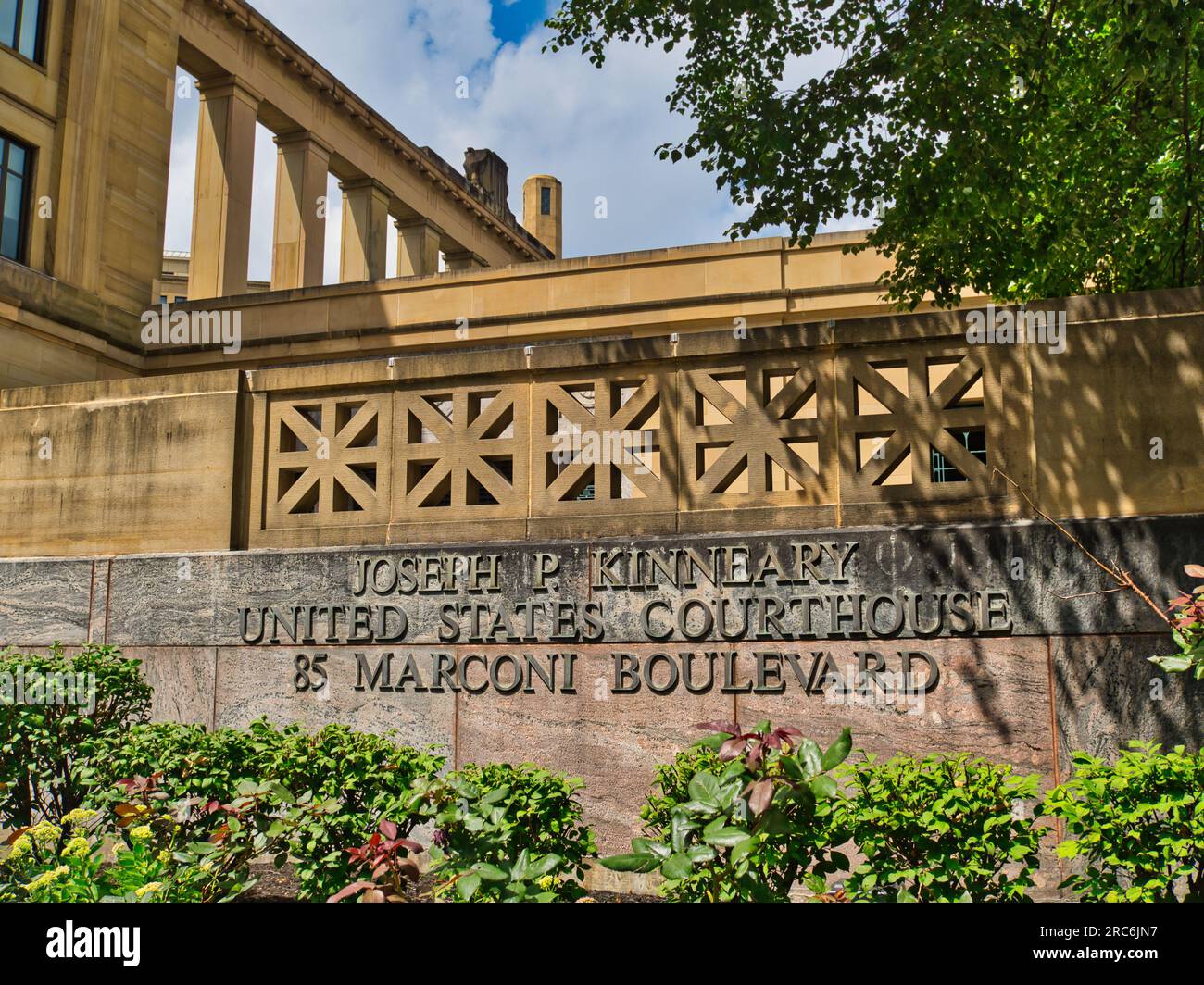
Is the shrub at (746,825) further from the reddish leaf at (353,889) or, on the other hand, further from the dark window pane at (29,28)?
the dark window pane at (29,28)

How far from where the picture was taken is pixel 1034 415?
670 centimetres

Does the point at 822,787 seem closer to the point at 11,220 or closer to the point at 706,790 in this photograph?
the point at 706,790

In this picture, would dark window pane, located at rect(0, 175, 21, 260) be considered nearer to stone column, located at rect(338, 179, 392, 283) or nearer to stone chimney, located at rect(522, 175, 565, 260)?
stone column, located at rect(338, 179, 392, 283)

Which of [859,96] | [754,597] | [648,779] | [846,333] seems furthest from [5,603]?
[859,96]

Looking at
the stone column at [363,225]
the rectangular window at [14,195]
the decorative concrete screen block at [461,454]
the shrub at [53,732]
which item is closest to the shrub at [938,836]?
the decorative concrete screen block at [461,454]

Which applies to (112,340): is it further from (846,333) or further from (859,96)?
(846,333)

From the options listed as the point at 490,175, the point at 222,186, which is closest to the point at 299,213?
the point at 222,186

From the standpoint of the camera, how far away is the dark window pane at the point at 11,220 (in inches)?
790

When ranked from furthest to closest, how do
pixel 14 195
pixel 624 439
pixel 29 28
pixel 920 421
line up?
pixel 29 28 < pixel 14 195 < pixel 624 439 < pixel 920 421

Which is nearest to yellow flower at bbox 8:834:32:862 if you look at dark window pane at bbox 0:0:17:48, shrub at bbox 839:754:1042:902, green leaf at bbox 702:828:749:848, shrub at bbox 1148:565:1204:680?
green leaf at bbox 702:828:749:848

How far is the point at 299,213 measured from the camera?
29.2m

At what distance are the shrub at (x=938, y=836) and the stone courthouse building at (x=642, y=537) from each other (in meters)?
1.97

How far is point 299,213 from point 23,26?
30.7ft

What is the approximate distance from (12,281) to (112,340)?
208 centimetres
